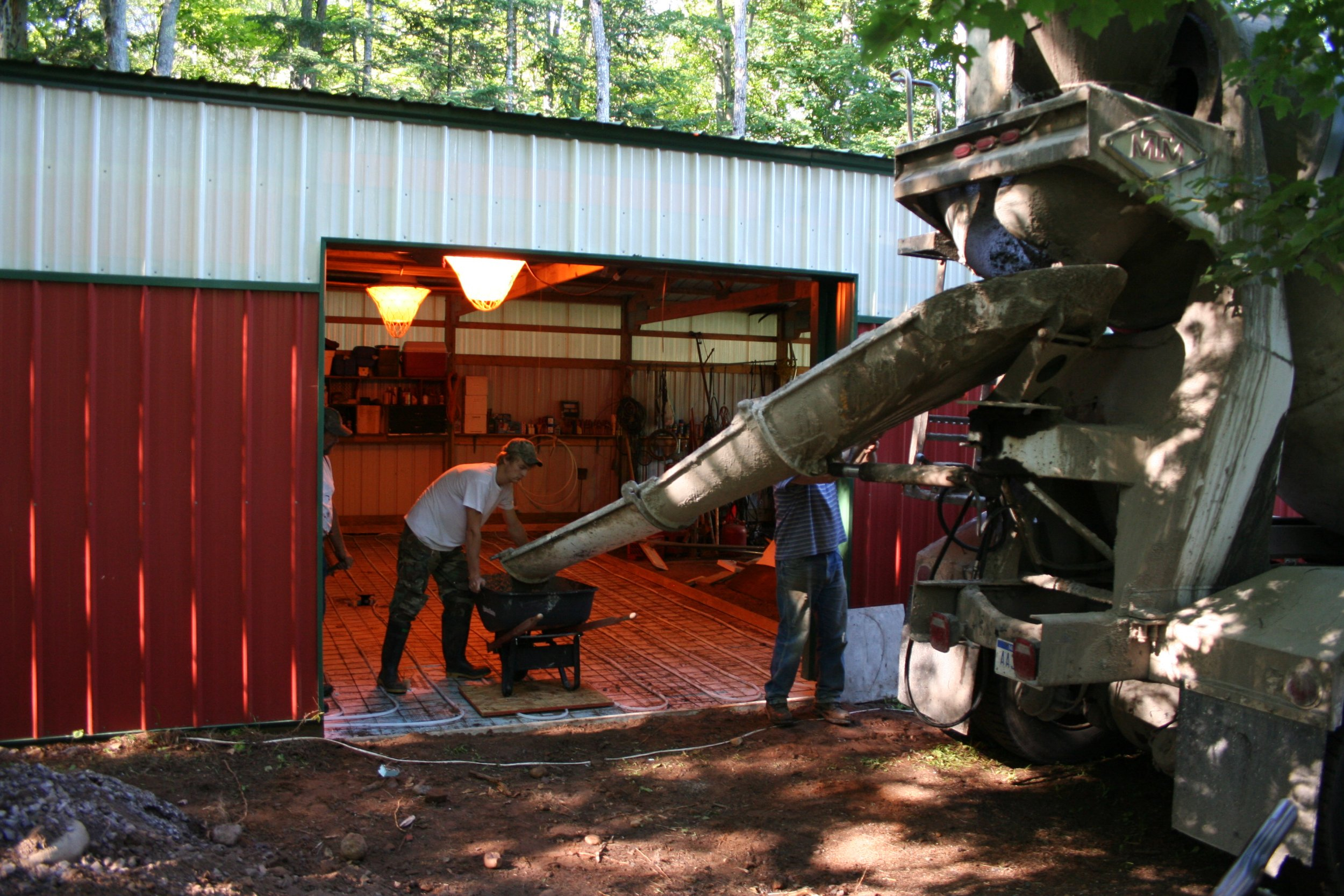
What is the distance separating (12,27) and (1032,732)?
49.6ft

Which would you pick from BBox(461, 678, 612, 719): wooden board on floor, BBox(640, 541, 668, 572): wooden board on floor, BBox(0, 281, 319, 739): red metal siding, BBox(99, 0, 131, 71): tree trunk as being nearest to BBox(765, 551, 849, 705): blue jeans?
BBox(461, 678, 612, 719): wooden board on floor

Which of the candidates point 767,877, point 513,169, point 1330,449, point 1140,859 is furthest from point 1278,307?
point 513,169

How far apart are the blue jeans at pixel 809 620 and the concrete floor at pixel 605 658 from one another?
474 mm

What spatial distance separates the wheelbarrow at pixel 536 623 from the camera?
709cm

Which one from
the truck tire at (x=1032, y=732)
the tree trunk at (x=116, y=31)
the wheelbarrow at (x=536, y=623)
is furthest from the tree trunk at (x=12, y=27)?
the truck tire at (x=1032, y=732)

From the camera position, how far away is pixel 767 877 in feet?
15.6

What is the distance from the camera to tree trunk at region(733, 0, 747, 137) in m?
25.2

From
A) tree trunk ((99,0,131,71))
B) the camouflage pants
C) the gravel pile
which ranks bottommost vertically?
the gravel pile

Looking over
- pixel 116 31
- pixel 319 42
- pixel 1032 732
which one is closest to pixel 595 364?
pixel 116 31

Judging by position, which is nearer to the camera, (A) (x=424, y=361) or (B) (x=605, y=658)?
(B) (x=605, y=658)

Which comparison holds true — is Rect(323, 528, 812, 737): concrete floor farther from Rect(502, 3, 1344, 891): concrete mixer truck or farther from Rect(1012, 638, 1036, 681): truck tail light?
Rect(1012, 638, 1036, 681): truck tail light

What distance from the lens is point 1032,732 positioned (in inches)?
240

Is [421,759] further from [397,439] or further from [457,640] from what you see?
[397,439]

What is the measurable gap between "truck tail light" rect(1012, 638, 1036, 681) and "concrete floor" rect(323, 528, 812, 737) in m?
3.08
